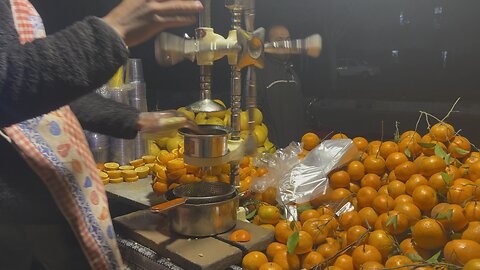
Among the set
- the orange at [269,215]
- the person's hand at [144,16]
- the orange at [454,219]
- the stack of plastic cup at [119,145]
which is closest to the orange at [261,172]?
the orange at [269,215]

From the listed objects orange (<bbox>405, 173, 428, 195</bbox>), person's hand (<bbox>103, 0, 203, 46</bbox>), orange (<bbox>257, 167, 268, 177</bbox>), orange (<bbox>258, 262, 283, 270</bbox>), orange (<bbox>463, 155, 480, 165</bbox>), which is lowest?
orange (<bbox>258, 262, 283, 270</bbox>)

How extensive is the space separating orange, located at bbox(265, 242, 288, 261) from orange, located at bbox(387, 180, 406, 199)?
0.32 metres

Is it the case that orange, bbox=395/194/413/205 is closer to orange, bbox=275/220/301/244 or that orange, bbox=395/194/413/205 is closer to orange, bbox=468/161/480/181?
orange, bbox=468/161/480/181

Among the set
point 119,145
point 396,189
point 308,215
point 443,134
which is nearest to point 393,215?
point 396,189

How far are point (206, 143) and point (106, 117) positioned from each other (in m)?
0.32

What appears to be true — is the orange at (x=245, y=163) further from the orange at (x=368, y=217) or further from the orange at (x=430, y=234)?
the orange at (x=430, y=234)

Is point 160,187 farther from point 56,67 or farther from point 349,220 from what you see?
point 56,67

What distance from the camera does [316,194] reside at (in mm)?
1311

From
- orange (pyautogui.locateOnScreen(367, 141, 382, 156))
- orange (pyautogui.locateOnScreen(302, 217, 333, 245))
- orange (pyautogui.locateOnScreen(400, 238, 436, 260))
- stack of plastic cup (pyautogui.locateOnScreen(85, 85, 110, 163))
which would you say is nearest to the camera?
orange (pyautogui.locateOnScreen(400, 238, 436, 260))

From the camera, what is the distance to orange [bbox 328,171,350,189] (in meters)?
1.30

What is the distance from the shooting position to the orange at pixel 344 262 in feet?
3.39

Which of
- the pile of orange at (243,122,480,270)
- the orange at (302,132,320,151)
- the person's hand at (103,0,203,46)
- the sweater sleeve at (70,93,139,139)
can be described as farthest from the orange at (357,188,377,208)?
the person's hand at (103,0,203,46)

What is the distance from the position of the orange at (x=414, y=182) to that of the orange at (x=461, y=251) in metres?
0.22

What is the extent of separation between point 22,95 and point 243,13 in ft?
2.49
